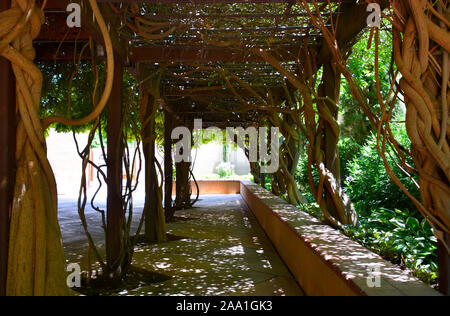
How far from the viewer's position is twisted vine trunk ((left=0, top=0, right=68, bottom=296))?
1.52 metres

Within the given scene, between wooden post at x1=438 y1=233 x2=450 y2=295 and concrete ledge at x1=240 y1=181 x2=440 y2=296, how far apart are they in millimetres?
94

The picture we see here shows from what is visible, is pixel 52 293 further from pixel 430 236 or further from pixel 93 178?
pixel 93 178

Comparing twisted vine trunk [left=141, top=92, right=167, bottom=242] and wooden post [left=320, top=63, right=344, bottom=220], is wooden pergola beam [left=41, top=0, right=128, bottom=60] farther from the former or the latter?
wooden post [left=320, top=63, right=344, bottom=220]

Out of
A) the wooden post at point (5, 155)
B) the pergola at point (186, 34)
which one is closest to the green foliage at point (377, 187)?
the pergola at point (186, 34)

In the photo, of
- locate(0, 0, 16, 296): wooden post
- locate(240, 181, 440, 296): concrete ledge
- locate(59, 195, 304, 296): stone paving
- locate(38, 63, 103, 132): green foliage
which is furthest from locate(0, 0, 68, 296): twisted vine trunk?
locate(38, 63, 103, 132): green foliage

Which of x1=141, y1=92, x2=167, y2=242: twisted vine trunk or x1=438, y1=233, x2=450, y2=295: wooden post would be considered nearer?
x1=438, y1=233, x2=450, y2=295: wooden post

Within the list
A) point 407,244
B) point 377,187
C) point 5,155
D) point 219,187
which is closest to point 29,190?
point 5,155

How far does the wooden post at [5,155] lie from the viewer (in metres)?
1.54

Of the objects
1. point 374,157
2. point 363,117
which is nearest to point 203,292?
point 374,157

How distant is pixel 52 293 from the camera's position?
1.58 m

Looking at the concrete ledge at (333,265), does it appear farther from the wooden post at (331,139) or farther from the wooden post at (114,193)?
the wooden post at (114,193)

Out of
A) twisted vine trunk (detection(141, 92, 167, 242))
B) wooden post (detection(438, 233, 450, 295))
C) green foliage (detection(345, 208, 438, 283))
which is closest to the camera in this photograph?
wooden post (detection(438, 233, 450, 295))
